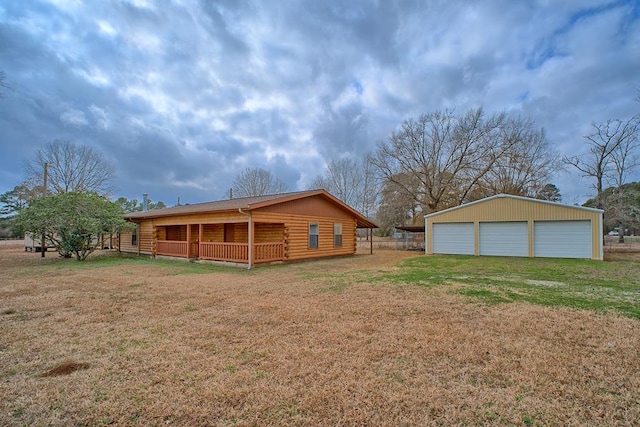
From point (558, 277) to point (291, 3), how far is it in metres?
12.9

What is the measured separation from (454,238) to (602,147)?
18.0 metres

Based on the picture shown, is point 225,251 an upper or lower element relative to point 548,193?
lower

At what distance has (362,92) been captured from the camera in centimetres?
1833

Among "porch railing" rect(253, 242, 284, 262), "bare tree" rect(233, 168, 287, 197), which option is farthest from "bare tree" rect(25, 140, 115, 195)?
"porch railing" rect(253, 242, 284, 262)

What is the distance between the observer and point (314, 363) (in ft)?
11.0

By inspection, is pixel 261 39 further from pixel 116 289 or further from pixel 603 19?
Result: pixel 603 19

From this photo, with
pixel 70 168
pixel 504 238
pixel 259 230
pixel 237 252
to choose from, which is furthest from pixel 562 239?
pixel 70 168

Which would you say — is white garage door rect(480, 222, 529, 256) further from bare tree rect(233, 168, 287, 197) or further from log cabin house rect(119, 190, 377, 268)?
bare tree rect(233, 168, 287, 197)

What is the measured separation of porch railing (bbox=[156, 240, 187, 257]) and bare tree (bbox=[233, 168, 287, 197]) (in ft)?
71.8

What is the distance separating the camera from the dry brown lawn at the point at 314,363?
8.02ft

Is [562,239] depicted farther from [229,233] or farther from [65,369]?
[65,369]

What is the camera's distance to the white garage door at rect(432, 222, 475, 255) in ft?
Answer: 56.9

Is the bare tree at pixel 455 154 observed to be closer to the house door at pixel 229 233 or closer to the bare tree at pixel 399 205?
the bare tree at pixel 399 205

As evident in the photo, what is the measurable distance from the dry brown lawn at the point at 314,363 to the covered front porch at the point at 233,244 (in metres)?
6.21
